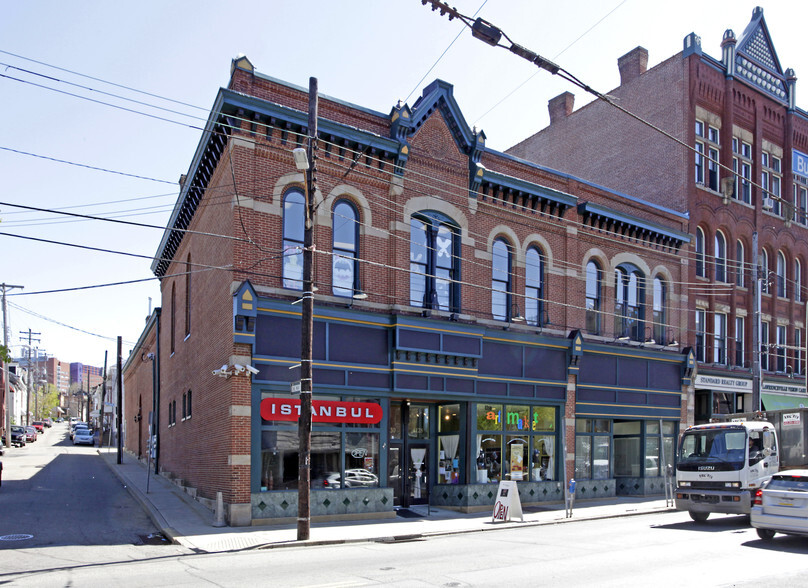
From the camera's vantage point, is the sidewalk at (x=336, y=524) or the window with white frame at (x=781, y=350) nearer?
the sidewalk at (x=336, y=524)

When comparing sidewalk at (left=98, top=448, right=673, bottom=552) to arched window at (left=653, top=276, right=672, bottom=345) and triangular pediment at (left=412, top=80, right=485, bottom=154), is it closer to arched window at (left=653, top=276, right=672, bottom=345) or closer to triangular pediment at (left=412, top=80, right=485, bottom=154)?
arched window at (left=653, top=276, right=672, bottom=345)

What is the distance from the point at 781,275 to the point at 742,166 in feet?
20.4

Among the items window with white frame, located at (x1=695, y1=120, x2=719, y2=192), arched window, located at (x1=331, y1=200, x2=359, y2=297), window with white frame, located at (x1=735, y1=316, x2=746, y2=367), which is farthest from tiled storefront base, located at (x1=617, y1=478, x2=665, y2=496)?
arched window, located at (x1=331, y1=200, x2=359, y2=297)

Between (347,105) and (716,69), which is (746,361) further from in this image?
(347,105)

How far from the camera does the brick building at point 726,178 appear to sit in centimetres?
3203

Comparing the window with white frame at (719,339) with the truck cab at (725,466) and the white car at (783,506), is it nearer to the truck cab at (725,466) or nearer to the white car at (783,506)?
the truck cab at (725,466)

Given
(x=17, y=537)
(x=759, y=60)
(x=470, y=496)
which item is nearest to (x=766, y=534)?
(x=470, y=496)

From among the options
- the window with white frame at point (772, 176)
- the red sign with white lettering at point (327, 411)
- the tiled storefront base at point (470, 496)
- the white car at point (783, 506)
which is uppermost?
the window with white frame at point (772, 176)

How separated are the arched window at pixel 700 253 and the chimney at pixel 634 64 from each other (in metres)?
9.02

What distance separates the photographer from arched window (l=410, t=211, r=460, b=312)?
21.8 metres

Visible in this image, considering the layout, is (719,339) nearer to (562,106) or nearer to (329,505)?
(562,106)

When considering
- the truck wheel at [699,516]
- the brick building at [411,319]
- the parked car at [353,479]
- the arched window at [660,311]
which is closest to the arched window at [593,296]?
the brick building at [411,319]

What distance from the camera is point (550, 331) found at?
81.7 ft

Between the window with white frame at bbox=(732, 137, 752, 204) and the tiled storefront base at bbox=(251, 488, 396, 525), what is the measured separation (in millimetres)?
24307
